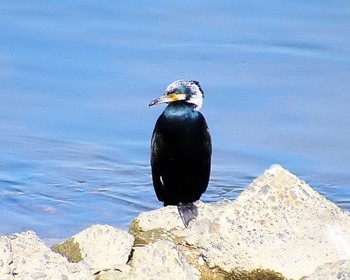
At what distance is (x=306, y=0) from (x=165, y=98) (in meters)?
4.74

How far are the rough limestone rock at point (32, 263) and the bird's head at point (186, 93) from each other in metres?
1.72

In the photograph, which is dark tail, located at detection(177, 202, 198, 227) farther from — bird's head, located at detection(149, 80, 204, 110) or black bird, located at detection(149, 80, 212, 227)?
bird's head, located at detection(149, 80, 204, 110)

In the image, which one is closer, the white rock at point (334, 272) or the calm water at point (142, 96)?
the white rock at point (334, 272)

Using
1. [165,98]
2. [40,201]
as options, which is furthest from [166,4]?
[165,98]

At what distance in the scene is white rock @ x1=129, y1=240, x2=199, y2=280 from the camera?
5.36m

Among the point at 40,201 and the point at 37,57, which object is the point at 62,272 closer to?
the point at 40,201

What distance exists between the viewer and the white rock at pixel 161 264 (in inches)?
211

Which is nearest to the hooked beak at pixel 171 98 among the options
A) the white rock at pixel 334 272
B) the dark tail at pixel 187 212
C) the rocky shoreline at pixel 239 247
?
the dark tail at pixel 187 212

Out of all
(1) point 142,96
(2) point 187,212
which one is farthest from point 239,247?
(1) point 142,96

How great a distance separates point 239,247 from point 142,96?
13.4ft

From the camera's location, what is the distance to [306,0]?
11.4 meters

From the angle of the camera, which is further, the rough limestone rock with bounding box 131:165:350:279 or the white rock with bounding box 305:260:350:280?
the rough limestone rock with bounding box 131:165:350:279

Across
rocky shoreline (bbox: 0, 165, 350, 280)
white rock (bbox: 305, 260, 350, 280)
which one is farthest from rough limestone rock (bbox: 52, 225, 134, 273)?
white rock (bbox: 305, 260, 350, 280)

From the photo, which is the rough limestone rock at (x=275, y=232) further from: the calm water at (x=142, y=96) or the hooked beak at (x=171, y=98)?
the calm water at (x=142, y=96)
